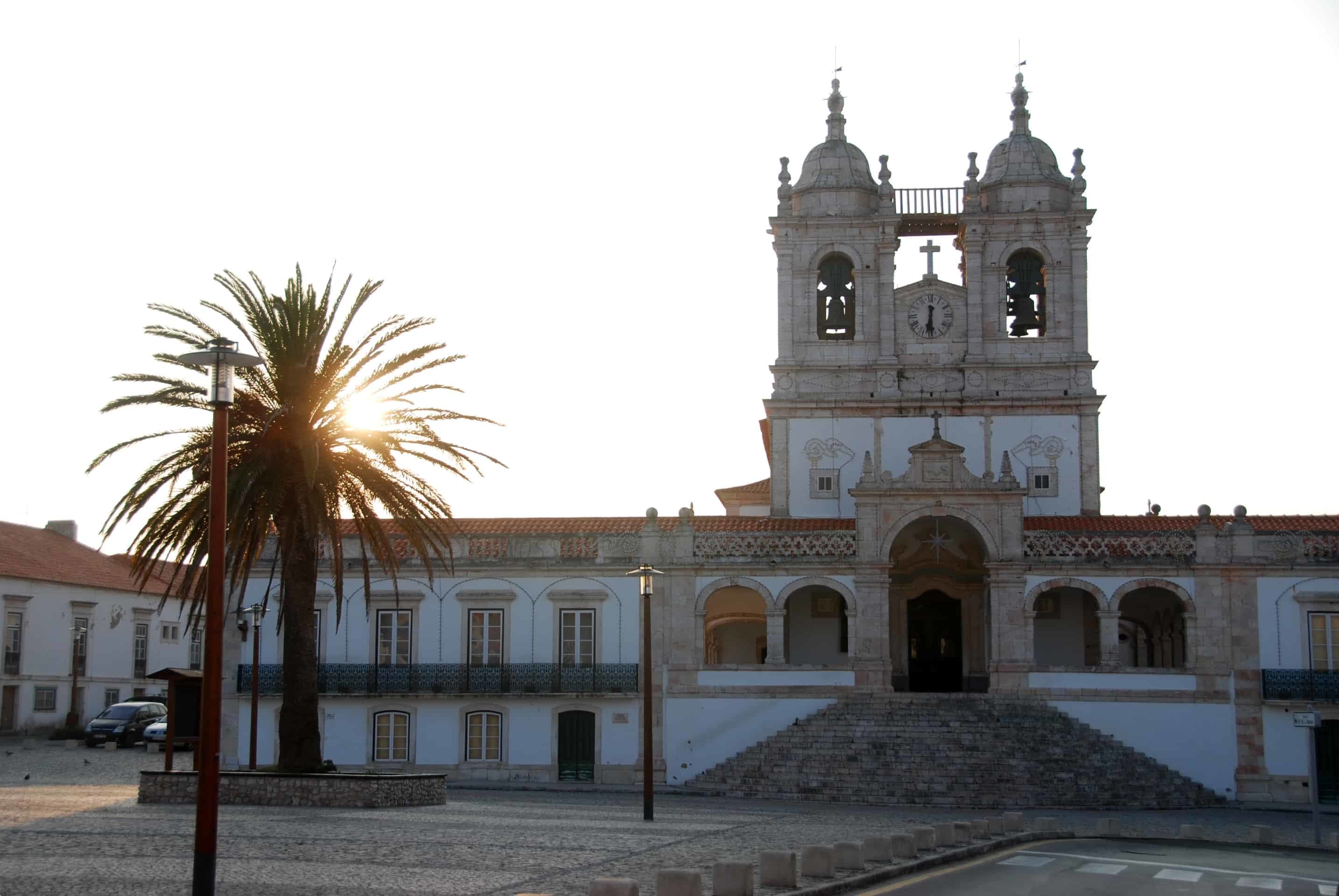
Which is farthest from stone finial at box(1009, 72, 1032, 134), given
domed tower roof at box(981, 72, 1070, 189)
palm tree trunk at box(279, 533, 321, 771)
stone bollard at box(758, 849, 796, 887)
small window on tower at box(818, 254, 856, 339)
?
stone bollard at box(758, 849, 796, 887)

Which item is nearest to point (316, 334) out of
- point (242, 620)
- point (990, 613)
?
point (242, 620)

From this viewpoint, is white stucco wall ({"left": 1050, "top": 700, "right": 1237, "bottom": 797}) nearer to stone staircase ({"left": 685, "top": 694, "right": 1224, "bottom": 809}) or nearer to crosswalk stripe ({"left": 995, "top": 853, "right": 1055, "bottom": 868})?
stone staircase ({"left": 685, "top": 694, "right": 1224, "bottom": 809})

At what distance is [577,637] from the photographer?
119 ft

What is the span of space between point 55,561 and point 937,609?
32605 mm

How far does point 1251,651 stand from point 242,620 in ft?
76.7

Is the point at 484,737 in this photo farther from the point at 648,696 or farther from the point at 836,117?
the point at 836,117

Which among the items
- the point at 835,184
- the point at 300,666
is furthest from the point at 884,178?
the point at 300,666

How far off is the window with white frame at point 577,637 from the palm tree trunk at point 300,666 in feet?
34.3

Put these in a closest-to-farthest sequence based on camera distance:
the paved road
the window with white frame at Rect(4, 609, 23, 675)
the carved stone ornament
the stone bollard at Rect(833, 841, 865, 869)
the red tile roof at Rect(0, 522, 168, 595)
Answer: the paved road → the stone bollard at Rect(833, 841, 865, 869) → the carved stone ornament → the window with white frame at Rect(4, 609, 23, 675) → the red tile roof at Rect(0, 522, 168, 595)

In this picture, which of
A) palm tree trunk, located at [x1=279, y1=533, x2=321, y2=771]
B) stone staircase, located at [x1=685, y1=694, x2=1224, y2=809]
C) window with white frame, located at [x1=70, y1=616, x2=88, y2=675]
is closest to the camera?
palm tree trunk, located at [x1=279, y1=533, x2=321, y2=771]

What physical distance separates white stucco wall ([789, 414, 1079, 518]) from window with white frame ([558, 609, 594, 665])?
6.97 metres

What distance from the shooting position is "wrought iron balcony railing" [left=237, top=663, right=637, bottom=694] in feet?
117

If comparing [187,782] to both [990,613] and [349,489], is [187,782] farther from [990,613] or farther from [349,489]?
[990,613]

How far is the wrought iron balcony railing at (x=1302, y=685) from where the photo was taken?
3341 centimetres
